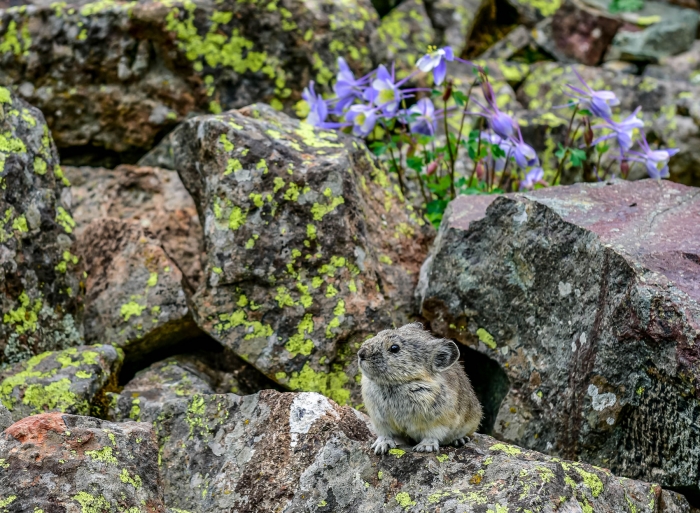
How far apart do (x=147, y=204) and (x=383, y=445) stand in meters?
4.06

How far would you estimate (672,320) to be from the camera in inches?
175

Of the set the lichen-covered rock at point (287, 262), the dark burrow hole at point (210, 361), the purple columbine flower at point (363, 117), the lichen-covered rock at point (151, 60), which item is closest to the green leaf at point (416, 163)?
the purple columbine flower at point (363, 117)

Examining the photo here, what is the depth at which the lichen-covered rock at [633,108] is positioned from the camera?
862 cm

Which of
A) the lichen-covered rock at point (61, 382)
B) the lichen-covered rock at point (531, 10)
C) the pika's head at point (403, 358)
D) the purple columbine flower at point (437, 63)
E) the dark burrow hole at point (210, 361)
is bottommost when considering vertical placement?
the dark burrow hole at point (210, 361)

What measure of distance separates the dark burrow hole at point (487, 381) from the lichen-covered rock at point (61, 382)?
2697mm

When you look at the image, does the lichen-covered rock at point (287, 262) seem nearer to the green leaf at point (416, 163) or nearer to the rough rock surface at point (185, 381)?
the rough rock surface at point (185, 381)

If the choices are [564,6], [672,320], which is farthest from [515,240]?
[564,6]

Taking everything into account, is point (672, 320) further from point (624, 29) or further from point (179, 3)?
point (624, 29)

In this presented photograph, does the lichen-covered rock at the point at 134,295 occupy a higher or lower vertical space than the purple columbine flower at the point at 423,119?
lower

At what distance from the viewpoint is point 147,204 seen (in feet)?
24.8

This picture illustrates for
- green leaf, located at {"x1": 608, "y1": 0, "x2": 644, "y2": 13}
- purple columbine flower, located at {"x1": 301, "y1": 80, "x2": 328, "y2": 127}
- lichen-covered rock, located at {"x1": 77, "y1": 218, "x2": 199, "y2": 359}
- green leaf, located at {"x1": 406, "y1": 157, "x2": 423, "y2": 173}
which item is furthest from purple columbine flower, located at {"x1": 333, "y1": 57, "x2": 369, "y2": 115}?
green leaf, located at {"x1": 608, "y1": 0, "x2": 644, "y2": 13}

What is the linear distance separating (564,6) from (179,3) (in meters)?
5.16

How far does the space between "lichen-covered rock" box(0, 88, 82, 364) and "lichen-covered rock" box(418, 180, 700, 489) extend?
2.83 m

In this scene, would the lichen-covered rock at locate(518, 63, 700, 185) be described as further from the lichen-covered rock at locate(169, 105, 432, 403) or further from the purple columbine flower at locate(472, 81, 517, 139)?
the lichen-covered rock at locate(169, 105, 432, 403)
